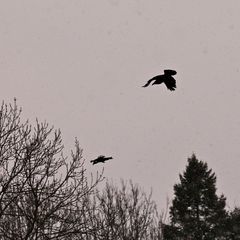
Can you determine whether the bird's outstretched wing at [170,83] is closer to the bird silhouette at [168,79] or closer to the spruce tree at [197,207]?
the bird silhouette at [168,79]

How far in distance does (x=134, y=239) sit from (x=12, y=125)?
846 centimetres

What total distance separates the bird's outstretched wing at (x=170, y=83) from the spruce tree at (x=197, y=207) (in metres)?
26.7

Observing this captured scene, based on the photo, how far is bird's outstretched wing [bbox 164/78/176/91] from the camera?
8.19m

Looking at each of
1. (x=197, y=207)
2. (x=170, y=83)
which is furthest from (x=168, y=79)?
(x=197, y=207)

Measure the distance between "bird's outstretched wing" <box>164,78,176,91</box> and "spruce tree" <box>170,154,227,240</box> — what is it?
2668cm

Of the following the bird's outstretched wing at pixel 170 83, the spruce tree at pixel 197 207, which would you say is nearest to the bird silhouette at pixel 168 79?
the bird's outstretched wing at pixel 170 83

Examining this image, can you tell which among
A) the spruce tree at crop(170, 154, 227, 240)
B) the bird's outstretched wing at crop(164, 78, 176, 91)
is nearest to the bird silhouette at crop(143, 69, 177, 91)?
the bird's outstretched wing at crop(164, 78, 176, 91)

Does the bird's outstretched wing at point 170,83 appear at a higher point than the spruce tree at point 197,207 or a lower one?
lower

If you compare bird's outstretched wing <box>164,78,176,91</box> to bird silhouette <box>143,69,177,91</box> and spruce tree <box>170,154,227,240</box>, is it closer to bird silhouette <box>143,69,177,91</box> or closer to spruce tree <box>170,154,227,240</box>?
bird silhouette <box>143,69,177,91</box>

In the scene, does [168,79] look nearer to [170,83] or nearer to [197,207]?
[170,83]

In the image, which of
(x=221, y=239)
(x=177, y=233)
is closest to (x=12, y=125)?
(x=177, y=233)

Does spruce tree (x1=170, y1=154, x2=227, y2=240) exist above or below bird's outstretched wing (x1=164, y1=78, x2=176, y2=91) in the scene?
above

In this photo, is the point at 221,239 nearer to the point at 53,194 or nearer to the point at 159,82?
the point at 53,194

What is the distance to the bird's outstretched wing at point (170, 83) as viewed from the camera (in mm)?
8188
